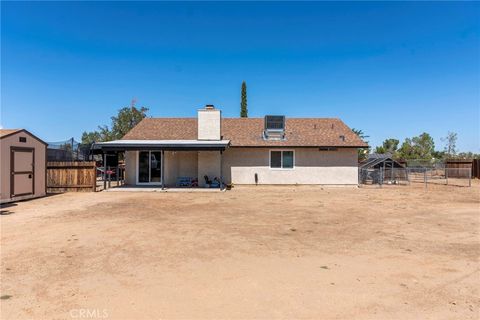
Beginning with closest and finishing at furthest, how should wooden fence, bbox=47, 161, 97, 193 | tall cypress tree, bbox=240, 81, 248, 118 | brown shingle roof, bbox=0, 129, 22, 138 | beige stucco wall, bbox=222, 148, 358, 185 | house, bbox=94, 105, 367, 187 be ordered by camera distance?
brown shingle roof, bbox=0, 129, 22, 138, wooden fence, bbox=47, 161, 97, 193, house, bbox=94, 105, 367, 187, beige stucco wall, bbox=222, 148, 358, 185, tall cypress tree, bbox=240, 81, 248, 118

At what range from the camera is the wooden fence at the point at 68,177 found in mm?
16797

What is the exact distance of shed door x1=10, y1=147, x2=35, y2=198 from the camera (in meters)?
12.6

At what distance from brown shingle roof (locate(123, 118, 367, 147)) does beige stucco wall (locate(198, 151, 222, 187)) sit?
1.45 meters

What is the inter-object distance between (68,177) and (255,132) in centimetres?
1212

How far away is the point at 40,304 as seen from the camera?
3.78 m

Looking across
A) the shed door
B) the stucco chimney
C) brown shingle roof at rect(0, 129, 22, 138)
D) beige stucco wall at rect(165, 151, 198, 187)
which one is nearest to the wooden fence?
the shed door

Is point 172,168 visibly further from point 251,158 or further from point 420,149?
point 420,149

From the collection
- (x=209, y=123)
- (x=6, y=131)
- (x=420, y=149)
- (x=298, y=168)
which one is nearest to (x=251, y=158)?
(x=298, y=168)

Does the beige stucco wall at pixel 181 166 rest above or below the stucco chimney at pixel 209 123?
below

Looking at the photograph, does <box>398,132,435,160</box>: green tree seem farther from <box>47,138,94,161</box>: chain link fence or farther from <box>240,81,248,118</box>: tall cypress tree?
<box>47,138,94,161</box>: chain link fence

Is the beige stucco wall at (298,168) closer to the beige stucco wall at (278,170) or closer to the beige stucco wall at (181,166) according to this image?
the beige stucco wall at (278,170)

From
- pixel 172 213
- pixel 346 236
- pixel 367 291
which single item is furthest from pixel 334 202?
pixel 367 291

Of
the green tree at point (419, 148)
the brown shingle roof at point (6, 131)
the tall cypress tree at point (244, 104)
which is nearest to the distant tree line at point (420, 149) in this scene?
the green tree at point (419, 148)

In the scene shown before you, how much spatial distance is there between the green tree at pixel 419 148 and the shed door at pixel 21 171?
49.6 m
